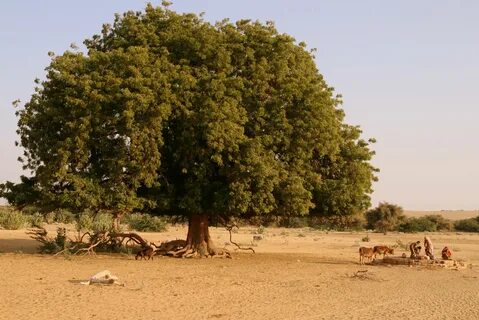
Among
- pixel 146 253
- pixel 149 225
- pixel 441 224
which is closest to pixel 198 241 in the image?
pixel 146 253

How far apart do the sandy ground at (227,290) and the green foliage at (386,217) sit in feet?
184

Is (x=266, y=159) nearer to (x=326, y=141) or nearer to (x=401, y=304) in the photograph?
(x=326, y=141)

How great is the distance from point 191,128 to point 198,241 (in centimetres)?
688

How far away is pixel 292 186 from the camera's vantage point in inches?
985

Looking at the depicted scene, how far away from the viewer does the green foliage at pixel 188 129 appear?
24266 millimetres

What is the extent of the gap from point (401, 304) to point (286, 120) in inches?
431

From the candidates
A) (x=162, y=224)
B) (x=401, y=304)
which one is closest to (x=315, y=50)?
(x=401, y=304)

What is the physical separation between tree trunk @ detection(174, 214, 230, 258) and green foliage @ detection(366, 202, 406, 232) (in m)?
56.4

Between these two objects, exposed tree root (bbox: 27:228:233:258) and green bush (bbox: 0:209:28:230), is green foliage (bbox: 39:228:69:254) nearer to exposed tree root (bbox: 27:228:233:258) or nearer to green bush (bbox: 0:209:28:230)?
exposed tree root (bbox: 27:228:233:258)

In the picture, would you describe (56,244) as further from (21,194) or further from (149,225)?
(149,225)

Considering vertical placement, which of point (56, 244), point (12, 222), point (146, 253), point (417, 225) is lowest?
point (146, 253)

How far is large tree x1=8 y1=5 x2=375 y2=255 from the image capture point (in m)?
24.3

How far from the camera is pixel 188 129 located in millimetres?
25031

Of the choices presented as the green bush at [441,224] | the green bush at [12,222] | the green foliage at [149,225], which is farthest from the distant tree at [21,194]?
the green bush at [441,224]
